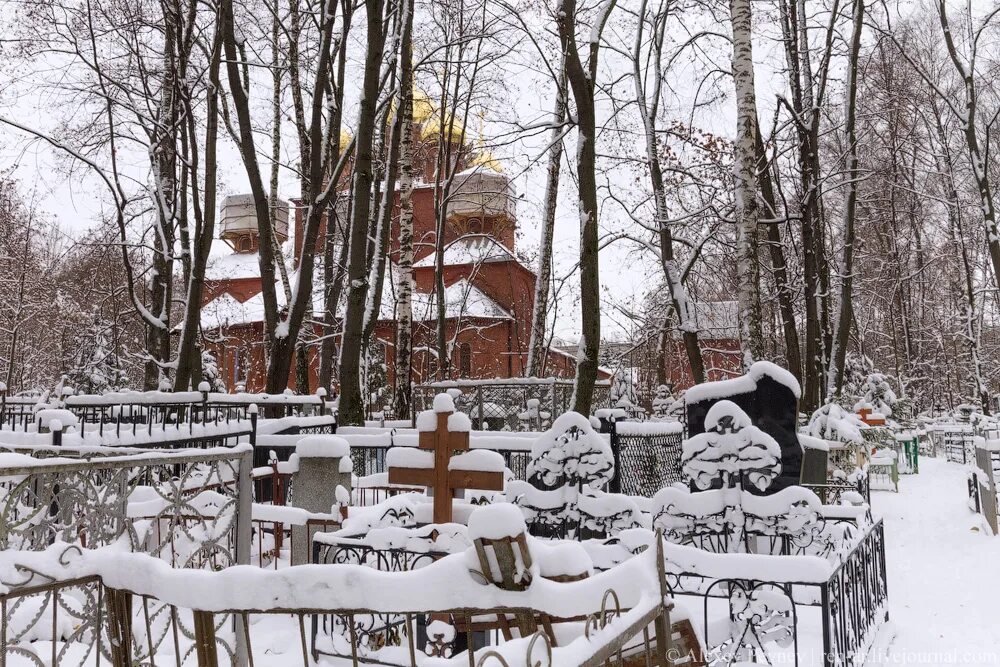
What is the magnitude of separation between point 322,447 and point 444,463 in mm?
1735

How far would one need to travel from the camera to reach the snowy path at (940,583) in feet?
17.9

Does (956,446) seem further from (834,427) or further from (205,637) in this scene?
(205,637)

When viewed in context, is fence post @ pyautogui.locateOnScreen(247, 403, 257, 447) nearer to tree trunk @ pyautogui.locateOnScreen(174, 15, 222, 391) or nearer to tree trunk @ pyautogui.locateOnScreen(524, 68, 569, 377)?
tree trunk @ pyautogui.locateOnScreen(174, 15, 222, 391)

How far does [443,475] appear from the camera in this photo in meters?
5.79

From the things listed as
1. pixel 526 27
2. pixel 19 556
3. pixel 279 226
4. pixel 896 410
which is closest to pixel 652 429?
pixel 526 27

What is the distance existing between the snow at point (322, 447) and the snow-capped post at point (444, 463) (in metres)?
1.17

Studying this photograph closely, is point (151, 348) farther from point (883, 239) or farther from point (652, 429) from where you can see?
point (883, 239)

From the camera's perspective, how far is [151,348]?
1622 cm

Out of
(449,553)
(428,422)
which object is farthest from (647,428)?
(449,553)

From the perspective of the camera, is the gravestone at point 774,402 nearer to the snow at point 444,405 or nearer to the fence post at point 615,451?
the snow at point 444,405

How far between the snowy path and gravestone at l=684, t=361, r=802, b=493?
1494 millimetres

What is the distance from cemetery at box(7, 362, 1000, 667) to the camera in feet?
5.93

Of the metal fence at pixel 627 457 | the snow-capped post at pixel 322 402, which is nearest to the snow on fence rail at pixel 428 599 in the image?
the metal fence at pixel 627 457

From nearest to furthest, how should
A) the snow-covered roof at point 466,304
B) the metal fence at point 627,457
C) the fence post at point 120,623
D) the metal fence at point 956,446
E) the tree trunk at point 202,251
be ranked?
the fence post at point 120,623 → the metal fence at point 627,457 → the tree trunk at point 202,251 → the metal fence at point 956,446 → the snow-covered roof at point 466,304
